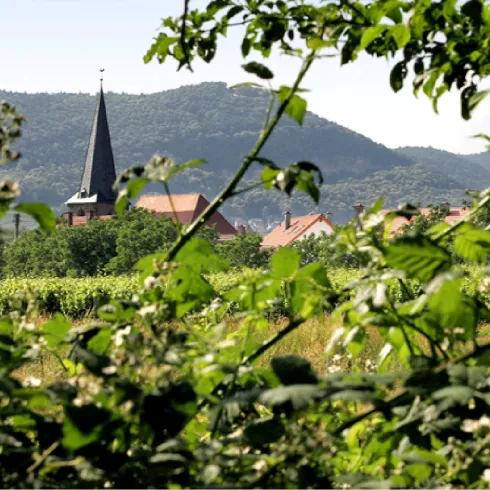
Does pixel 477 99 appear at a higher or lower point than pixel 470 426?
higher

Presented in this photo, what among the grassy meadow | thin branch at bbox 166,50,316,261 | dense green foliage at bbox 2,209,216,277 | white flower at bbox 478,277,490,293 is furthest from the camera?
dense green foliage at bbox 2,209,216,277

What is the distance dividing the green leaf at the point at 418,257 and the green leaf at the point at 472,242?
235 mm

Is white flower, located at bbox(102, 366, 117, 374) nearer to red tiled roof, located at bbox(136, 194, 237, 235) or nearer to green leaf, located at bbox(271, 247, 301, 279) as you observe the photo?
green leaf, located at bbox(271, 247, 301, 279)

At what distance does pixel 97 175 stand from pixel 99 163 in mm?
1253

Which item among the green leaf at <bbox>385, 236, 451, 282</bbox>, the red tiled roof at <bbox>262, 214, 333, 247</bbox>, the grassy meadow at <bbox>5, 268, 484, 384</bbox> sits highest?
the green leaf at <bbox>385, 236, 451, 282</bbox>

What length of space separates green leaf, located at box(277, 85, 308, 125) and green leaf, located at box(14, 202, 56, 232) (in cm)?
56

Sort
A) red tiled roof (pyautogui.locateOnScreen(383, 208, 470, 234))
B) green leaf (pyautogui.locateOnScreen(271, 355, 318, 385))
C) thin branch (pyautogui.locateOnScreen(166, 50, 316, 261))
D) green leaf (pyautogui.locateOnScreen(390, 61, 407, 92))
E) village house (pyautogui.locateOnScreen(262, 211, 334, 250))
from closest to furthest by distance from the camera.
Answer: green leaf (pyautogui.locateOnScreen(271, 355, 318, 385))
thin branch (pyautogui.locateOnScreen(166, 50, 316, 261))
red tiled roof (pyautogui.locateOnScreen(383, 208, 470, 234))
green leaf (pyautogui.locateOnScreen(390, 61, 407, 92))
village house (pyautogui.locateOnScreen(262, 211, 334, 250))

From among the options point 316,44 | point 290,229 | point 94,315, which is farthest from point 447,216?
point 316,44

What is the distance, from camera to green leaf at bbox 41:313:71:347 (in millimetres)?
1543

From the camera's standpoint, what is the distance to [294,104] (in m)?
1.64

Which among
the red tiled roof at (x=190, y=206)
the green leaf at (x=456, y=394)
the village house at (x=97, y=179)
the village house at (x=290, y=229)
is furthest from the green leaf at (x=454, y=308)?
the red tiled roof at (x=190, y=206)

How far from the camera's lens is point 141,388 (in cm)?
113

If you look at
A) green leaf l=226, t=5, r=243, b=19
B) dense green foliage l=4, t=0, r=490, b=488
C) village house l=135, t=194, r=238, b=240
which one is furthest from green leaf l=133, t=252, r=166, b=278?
village house l=135, t=194, r=238, b=240

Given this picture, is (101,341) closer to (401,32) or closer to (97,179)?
(401,32)
